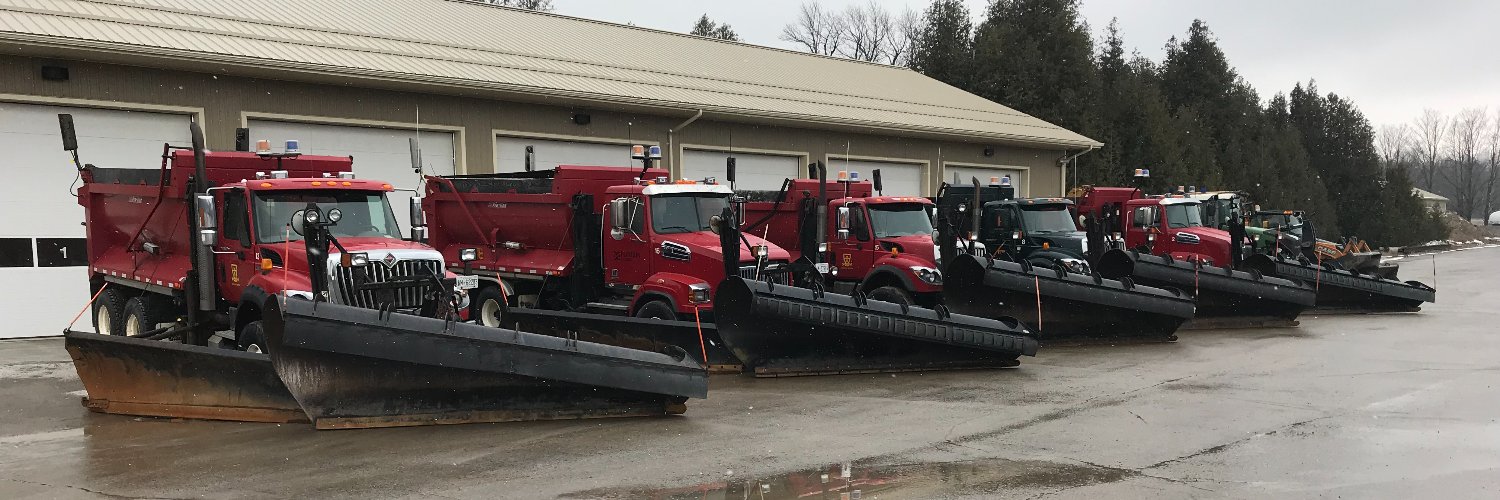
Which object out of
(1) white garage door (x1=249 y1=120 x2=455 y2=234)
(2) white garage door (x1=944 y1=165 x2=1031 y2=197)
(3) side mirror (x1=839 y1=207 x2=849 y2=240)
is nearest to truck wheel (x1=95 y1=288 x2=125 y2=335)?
(1) white garage door (x1=249 y1=120 x2=455 y2=234)

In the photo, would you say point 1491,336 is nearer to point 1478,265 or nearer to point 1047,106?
point 1478,265

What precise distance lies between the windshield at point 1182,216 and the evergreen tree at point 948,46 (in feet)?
86.3

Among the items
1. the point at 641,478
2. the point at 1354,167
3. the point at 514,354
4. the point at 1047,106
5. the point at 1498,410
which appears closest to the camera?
the point at 641,478

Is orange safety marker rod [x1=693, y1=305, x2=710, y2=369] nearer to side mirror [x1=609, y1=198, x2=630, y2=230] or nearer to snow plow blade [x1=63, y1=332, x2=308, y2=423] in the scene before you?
side mirror [x1=609, y1=198, x2=630, y2=230]

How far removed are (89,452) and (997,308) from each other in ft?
31.5

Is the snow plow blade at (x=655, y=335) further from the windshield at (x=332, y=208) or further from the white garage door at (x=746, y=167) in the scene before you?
the white garage door at (x=746, y=167)

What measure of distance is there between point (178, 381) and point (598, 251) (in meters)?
5.35

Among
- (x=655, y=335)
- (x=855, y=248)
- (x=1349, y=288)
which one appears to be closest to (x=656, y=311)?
(x=655, y=335)

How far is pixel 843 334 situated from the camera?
1166 centimetres

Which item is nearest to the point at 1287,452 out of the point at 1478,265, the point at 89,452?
the point at 89,452

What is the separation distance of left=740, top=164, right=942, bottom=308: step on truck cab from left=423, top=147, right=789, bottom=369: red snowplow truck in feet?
5.03

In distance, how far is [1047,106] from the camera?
45.8 metres

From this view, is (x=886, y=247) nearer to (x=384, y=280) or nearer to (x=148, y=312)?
(x=384, y=280)

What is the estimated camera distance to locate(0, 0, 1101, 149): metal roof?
53.9ft
